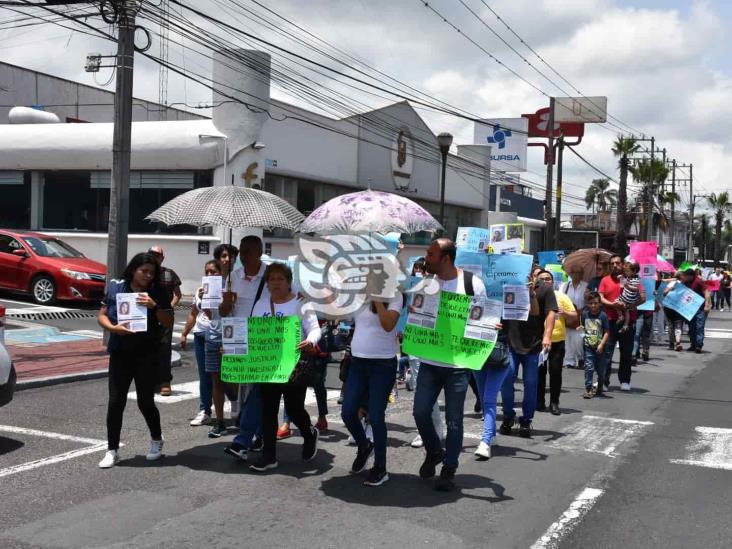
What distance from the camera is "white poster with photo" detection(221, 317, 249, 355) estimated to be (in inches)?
263

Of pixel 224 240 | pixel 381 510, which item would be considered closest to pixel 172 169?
pixel 224 240

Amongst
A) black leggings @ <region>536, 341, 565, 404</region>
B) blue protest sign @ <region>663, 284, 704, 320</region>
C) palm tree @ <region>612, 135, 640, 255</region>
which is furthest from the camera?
palm tree @ <region>612, 135, 640, 255</region>

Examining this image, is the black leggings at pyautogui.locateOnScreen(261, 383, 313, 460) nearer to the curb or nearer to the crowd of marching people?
the crowd of marching people

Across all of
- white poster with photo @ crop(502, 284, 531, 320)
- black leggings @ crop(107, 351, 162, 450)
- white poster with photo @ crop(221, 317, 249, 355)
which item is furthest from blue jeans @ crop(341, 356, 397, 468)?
white poster with photo @ crop(502, 284, 531, 320)

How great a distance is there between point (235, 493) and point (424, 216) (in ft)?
10.4

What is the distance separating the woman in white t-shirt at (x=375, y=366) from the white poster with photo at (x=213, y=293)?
6.33ft

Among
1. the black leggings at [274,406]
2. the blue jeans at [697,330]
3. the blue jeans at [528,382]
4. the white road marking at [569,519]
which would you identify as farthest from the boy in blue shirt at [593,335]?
the blue jeans at [697,330]

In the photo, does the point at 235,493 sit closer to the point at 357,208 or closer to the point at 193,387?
the point at 357,208

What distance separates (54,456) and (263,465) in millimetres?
1844

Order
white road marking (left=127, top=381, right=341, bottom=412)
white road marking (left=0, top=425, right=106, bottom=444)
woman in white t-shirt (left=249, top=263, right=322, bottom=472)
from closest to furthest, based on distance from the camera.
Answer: woman in white t-shirt (left=249, top=263, right=322, bottom=472), white road marking (left=0, top=425, right=106, bottom=444), white road marking (left=127, top=381, right=341, bottom=412)

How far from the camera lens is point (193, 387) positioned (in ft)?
36.3

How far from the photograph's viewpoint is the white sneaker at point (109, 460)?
671 cm

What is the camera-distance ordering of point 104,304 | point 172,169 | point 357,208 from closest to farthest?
1. point 104,304
2. point 357,208
3. point 172,169

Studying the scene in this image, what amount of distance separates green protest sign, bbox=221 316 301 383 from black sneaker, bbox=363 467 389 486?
3.10ft
